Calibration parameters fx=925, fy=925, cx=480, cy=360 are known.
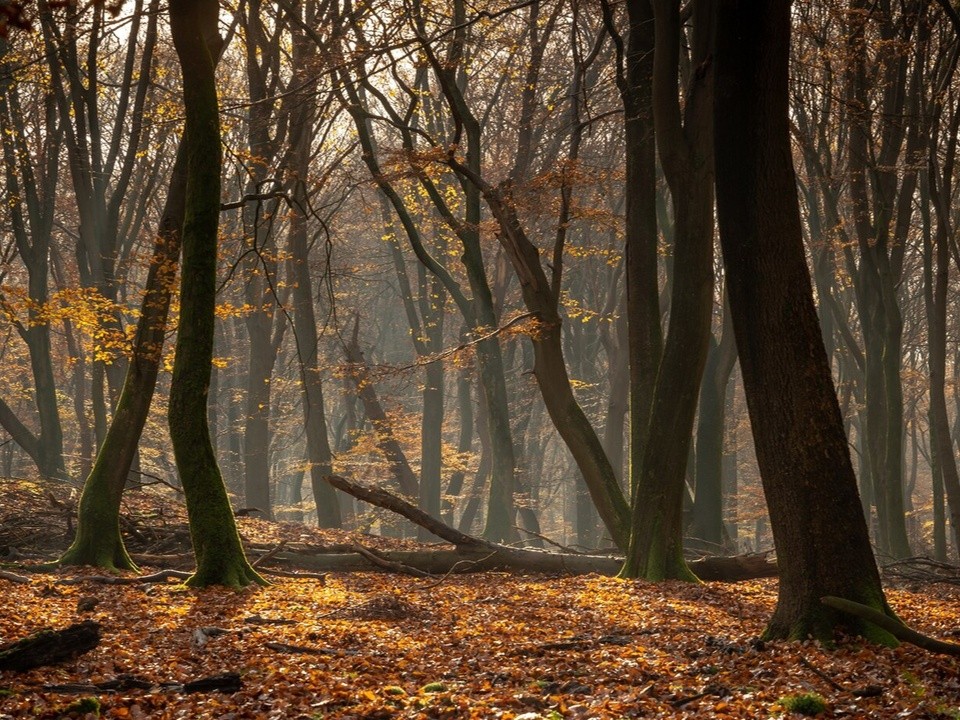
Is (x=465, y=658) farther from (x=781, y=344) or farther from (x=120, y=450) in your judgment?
(x=120, y=450)

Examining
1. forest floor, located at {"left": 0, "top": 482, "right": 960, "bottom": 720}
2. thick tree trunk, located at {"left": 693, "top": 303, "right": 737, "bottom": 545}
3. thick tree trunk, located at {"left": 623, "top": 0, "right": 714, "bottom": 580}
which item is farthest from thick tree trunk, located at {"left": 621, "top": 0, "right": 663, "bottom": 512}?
thick tree trunk, located at {"left": 693, "top": 303, "right": 737, "bottom": 545}

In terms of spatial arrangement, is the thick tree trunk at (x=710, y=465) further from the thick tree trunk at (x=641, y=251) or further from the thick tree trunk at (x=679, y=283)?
the thick tree trunk at (x=679, y=283)

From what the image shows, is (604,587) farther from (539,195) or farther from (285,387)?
(285,387)

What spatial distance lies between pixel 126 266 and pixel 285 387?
14383mm

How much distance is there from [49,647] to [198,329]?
17.0 ft

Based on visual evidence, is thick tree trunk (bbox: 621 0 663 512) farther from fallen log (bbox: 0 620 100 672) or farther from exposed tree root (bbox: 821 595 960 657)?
fallen log (bbox: 0 620 100 672)

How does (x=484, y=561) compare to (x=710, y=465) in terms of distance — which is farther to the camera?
(x=710, y=465)

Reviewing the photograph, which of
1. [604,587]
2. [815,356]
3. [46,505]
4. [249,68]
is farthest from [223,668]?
[249,68]

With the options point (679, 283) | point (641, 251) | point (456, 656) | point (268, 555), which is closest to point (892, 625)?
point (456, 656)

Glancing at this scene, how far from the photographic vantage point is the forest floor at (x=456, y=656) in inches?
221

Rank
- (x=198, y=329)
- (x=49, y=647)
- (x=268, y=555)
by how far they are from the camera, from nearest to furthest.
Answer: (x=49, y=647) < (x=198, y=329) < (x=268, y=555)

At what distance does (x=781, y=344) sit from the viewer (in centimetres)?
727

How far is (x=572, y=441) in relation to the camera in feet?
47.6

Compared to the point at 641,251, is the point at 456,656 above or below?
below
